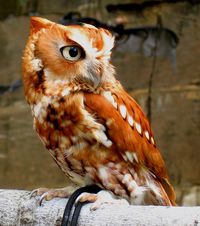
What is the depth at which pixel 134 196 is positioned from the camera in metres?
2.08

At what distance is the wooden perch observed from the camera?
1617 millimetres

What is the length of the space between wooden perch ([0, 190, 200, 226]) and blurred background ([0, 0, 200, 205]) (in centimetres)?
201

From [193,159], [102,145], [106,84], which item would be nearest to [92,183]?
[102,145]

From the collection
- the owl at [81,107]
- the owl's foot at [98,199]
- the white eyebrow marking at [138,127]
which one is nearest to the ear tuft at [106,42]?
the owl at [81,107]

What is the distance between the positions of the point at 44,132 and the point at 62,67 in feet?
0.62

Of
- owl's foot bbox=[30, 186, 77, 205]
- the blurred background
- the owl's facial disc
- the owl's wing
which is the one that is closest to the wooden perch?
owl's foot bbox=[30, 186, 77, 205]

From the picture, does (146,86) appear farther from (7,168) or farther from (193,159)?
(7,168)

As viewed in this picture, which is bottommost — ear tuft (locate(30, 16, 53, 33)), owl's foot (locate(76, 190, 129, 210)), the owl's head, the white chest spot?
owl's foot (locate(76, 190, 129, 210))

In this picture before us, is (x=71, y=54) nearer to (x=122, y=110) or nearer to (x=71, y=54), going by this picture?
(x=71, y=54)

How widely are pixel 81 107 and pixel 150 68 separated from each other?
1918mm

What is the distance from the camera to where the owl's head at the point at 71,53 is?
198 centimetres

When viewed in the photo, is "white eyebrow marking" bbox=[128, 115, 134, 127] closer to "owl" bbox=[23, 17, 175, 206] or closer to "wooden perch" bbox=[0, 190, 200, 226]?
"owl" bbox=[23, 17, 175, 206]

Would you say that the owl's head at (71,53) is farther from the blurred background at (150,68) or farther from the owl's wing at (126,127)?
the blurred background at (150,68)

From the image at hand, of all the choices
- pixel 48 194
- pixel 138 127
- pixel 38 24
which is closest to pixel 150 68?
pixel 138 127
